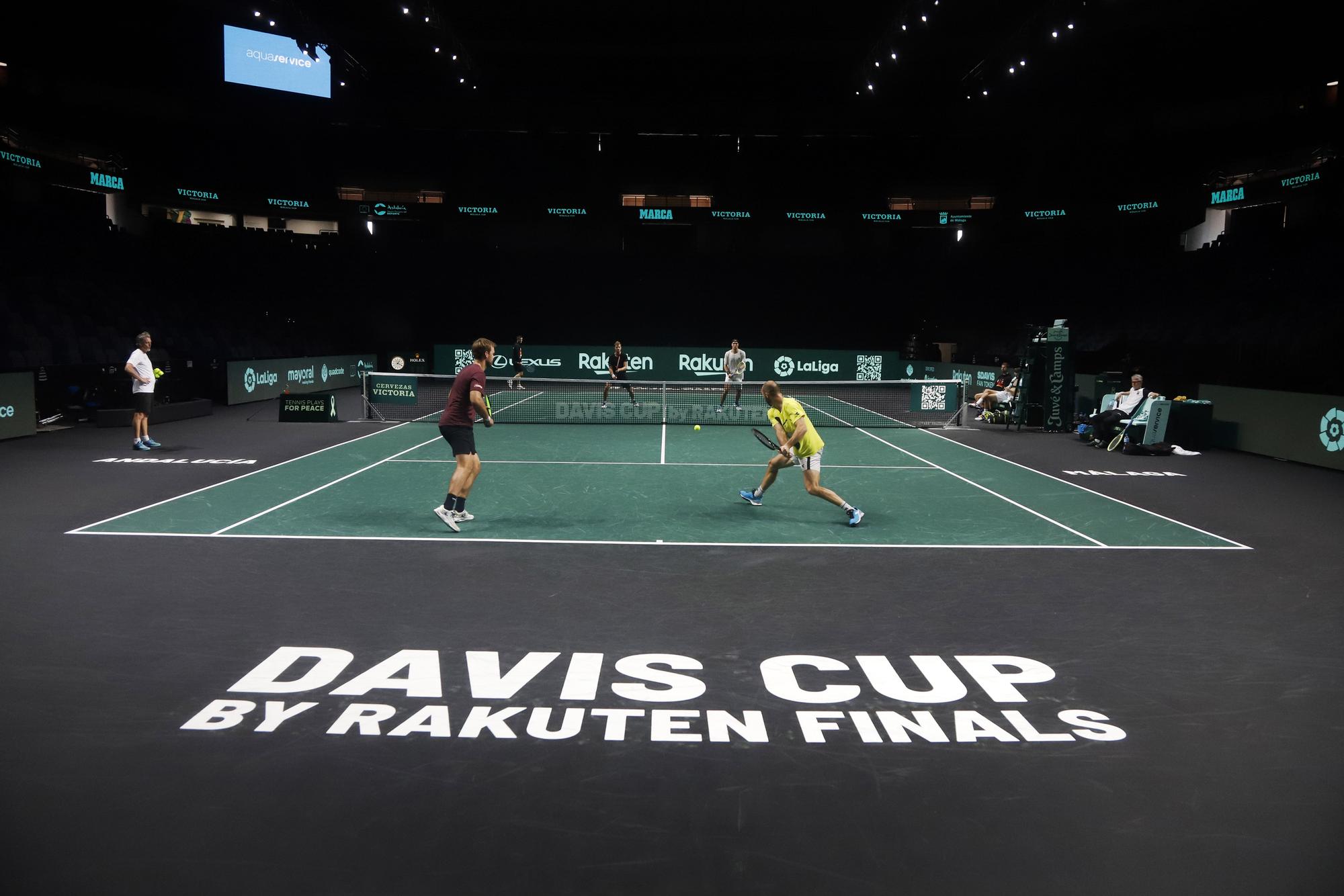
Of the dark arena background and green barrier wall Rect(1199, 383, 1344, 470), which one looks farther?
green barrier wall Rect(1199, 383, 1344, 470)

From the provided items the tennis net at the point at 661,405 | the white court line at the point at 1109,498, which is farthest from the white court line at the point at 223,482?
the white court line at the point at 1109,498

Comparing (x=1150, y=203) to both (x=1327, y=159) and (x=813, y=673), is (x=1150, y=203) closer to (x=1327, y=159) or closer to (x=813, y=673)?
(x=1327, y=159)

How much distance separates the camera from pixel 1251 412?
18.5 meters

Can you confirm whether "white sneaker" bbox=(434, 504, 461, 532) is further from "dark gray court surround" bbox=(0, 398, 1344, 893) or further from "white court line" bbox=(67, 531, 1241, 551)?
"dark gray court surround" bbox=(0, 398, 1344, 893)

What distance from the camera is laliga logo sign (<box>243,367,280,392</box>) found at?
28000 millimetres

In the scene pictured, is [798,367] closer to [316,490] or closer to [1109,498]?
[1109,498]

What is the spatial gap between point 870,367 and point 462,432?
32434mm

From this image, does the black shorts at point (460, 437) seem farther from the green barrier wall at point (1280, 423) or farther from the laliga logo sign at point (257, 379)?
the laliga logo sign at point (257, 379)

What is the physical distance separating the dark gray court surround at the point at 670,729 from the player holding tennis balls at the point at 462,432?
1.18m

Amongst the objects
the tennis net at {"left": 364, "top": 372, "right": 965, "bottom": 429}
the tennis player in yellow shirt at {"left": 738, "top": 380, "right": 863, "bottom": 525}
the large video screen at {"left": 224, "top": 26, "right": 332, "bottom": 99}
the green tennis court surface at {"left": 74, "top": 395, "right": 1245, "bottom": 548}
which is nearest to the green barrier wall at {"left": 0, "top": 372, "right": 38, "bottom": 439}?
the green tennis court surface at {"left": 74, "top": 395, "right": 1245, "bottom": 548}

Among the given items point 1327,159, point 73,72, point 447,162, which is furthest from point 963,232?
point 73,72

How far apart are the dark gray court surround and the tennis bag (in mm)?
9121

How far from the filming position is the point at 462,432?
35.5ft

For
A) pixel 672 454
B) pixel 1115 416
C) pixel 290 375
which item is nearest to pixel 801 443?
pixel 672 454
